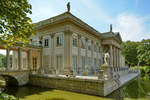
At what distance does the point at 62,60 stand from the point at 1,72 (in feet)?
23.9

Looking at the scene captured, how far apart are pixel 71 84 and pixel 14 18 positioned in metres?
8.30

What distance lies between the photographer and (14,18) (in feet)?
16.0

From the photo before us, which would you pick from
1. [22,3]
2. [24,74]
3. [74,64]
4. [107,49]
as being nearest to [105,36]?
[107,49]

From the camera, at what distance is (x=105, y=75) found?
10328 millimetres

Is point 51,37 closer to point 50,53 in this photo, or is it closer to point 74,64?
point 50,53

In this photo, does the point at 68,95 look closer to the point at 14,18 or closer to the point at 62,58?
the point at 62,58

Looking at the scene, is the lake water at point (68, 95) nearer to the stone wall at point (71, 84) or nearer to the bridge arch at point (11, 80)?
the stone wall at point (71, 84)

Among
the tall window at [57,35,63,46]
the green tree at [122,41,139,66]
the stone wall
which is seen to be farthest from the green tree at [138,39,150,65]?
the stone wall

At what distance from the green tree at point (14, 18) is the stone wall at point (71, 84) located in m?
7.06

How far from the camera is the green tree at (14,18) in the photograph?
4617 millimetres

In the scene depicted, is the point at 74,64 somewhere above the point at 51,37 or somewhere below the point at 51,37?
below

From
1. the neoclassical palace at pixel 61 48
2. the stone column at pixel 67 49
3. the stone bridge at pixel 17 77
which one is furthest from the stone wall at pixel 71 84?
the stone column at pixel 67 49

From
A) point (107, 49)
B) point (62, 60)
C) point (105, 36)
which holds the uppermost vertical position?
point (105, 36)

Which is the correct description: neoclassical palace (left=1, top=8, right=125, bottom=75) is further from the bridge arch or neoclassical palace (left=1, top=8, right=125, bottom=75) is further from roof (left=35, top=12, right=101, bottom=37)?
the bridge arch
